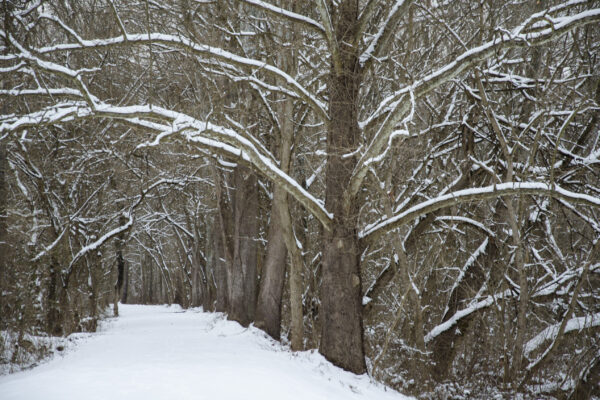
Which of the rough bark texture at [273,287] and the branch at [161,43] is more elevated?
the branch at [161,43]

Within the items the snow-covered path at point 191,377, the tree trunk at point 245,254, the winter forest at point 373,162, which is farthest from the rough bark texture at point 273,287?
the snow-covered path at point 191,377

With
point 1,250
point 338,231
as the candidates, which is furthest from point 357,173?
point 1,250

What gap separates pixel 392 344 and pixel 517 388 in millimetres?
3090

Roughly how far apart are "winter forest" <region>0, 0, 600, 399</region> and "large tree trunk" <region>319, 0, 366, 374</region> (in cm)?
3

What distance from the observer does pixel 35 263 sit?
10.8 m

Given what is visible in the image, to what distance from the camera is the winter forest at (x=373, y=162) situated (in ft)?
22.9

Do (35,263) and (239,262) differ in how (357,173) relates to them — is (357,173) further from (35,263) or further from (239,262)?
(35,263)

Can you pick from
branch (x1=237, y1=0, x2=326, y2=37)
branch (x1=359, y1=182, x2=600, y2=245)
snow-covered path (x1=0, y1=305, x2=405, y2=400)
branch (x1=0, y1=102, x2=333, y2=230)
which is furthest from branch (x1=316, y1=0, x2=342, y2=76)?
snow-covered path (x1=0, y1=305, x2=405, y2=400)

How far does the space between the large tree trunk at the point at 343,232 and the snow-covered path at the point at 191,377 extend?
1.18 ft

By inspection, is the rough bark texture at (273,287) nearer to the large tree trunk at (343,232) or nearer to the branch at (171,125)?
the large tree trunk at (343,232)

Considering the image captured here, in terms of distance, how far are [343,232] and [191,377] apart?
122 inches

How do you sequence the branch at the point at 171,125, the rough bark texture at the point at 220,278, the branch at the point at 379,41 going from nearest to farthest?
the branch at the point at 171,125
the branch at the point at 379,41
the rough bark texture at the point at 220,278

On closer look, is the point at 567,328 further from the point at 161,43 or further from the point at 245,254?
the point at 161,43

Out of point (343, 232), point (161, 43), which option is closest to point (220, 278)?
point (343, 232)
